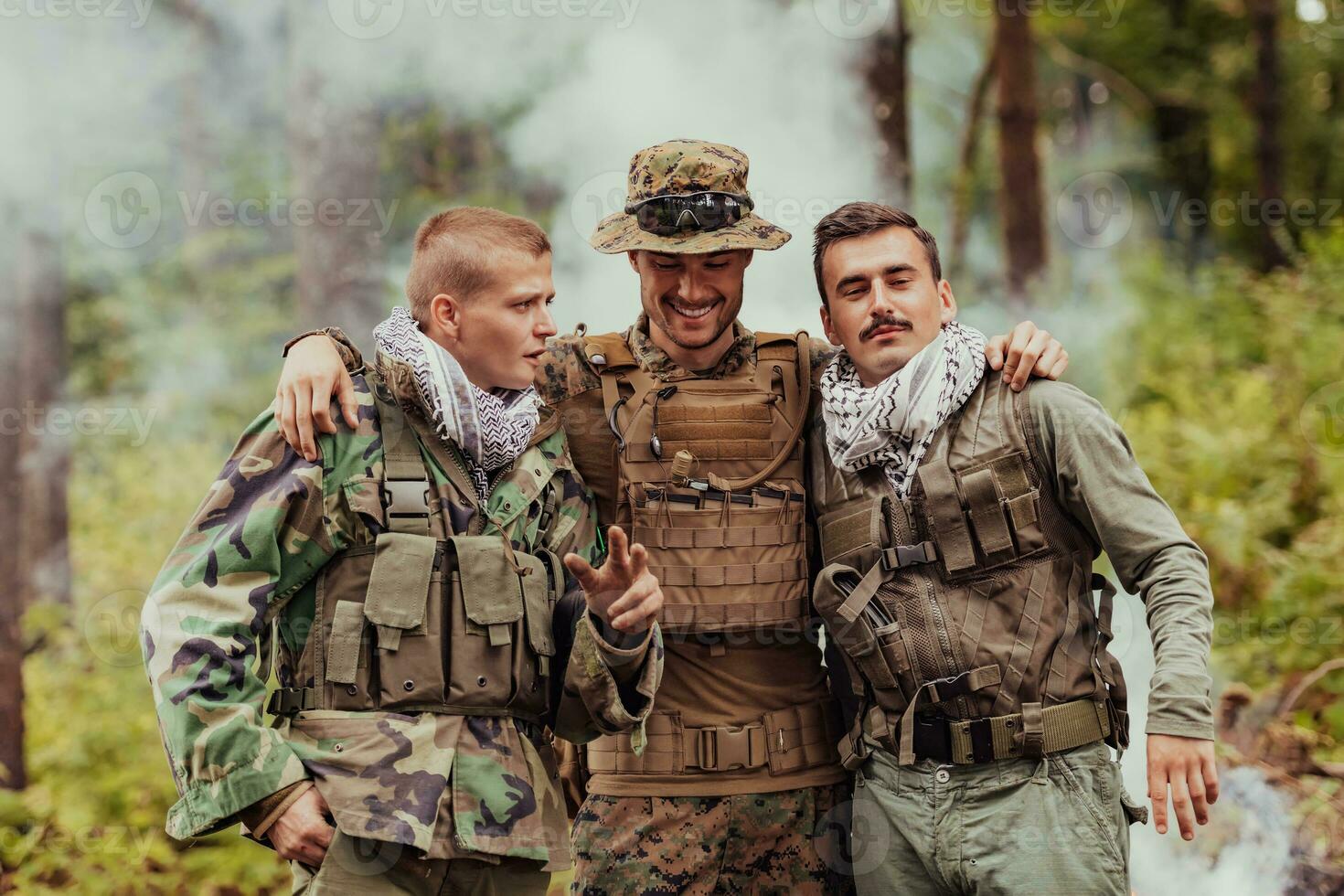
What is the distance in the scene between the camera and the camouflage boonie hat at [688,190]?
3.25 metres

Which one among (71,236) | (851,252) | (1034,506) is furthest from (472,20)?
(1034,506)

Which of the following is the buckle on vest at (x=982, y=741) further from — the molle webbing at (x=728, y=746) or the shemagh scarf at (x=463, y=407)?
the shemagh scarf at (x=463, y=407)

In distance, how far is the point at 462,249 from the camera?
2885 millimetres

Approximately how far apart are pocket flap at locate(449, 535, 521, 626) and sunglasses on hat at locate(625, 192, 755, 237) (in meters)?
1.07

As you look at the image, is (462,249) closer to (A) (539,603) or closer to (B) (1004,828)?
(A) (539,603)

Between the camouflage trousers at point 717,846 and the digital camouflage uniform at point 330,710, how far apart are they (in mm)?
474

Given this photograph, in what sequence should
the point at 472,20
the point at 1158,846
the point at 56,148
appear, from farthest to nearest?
the point at 472,20
the point at 56,148
the point at 1158,846

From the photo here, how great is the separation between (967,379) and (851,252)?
18.7 inches

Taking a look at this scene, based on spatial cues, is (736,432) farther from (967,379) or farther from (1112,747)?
(1112,747)

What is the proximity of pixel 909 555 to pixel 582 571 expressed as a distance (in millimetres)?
862

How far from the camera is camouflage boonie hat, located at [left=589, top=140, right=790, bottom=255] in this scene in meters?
3.25

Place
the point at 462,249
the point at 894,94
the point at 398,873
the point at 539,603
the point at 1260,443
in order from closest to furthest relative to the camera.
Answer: the point at 398,873 → the point at 539,603 → the point at 462,249 → the point at 1260,443 → the point at 894,94

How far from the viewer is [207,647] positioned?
2432 millimetres

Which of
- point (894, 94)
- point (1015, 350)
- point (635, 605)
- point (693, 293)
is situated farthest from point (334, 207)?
point (635, 605)
